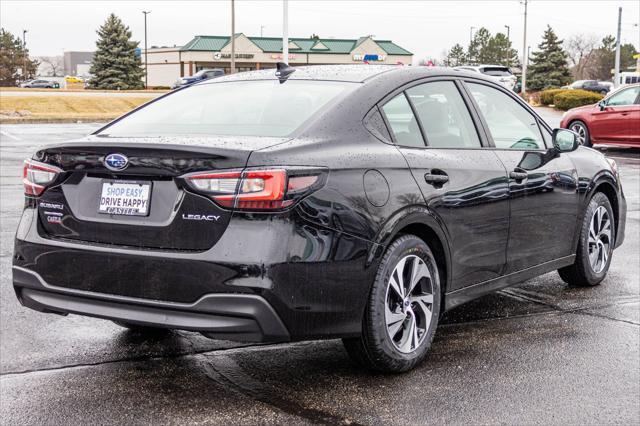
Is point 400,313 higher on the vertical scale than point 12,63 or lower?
lower

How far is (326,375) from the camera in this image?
454 centimetres

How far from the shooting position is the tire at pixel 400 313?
14.1ft

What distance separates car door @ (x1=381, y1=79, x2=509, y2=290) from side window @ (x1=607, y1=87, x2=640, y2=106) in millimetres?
15014

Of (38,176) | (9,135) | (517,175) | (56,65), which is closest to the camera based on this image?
(38,176)

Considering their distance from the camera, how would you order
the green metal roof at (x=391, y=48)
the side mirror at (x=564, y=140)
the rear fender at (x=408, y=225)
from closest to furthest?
1. the rear fender at (x=408, y=225)
2. the side mirror at (x=564, y=140)
3. the green metal roof at (x=391, y=48)

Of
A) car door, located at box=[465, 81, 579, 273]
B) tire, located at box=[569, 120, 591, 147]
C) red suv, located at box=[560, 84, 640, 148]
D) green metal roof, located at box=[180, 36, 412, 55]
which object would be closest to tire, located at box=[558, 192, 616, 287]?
car door, located at box=[465, 81, 579, 273]

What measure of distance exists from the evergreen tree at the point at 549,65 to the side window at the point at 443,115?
72898 mm

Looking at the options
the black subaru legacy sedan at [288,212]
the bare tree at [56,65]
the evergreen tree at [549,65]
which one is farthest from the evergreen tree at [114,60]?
the bare tree at [56,65]

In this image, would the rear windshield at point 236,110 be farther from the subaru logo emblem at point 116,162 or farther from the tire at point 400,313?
the tire at point 400,313

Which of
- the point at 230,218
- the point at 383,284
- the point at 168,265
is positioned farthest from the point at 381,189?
the point at 168,265

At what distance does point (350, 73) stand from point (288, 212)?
150 centimetres

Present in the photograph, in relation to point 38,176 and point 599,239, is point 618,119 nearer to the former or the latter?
point 599,239

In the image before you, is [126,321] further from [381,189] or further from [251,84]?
[251,84]

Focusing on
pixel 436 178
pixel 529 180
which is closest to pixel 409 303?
pixel 436 178
